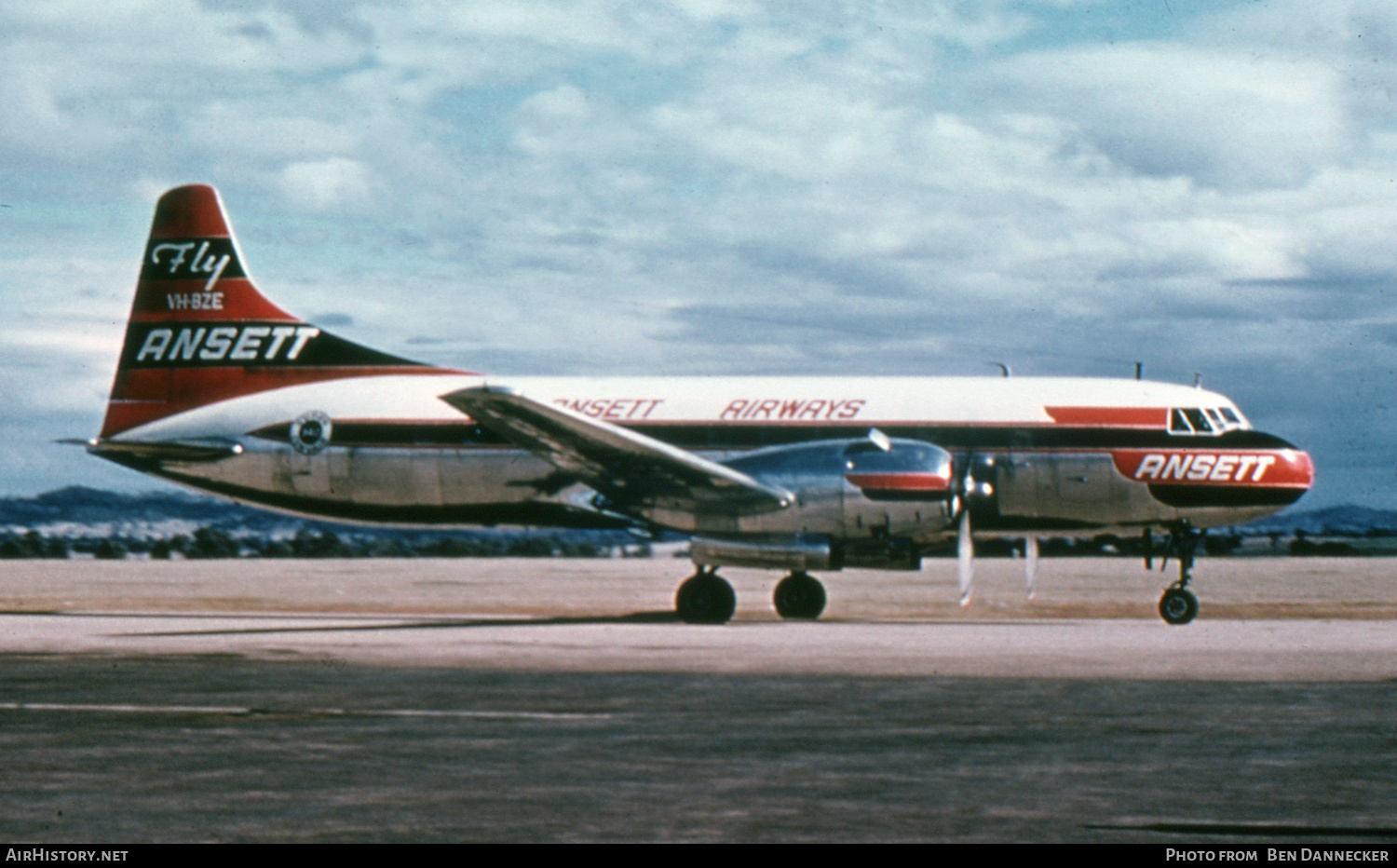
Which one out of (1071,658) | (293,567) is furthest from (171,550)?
(1071,658)

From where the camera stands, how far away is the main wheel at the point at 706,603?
1032 inches

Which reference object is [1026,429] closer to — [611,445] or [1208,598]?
[611,445]

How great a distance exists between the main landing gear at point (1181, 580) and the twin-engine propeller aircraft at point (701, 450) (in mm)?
45

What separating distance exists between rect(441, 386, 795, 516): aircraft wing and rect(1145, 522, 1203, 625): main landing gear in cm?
676

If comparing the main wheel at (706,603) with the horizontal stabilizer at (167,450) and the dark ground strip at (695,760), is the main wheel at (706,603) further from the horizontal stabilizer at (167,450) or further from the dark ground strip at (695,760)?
the dark ground strip at (695,760)

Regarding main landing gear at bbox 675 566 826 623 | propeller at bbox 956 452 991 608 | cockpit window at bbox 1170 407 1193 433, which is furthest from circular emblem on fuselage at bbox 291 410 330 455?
cockpit window at bbox 1170 407 1193 433

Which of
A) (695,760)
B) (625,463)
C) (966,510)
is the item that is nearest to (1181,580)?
(966,510)

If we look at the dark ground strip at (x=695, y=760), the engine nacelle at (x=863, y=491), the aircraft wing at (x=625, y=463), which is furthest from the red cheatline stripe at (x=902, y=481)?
the dark ground strip at (x=695, y=760)

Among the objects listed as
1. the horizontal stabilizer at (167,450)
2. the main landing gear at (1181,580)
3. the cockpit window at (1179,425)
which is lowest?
the main landing gear at (1181,580)

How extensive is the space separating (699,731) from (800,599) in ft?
53.1

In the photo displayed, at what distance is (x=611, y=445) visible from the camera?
24.8 metres

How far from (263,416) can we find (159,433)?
2.62 meters

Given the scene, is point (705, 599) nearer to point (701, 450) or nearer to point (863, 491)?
point (701, 450)

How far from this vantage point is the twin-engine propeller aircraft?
82.5 ft
